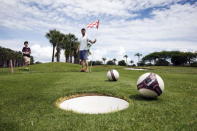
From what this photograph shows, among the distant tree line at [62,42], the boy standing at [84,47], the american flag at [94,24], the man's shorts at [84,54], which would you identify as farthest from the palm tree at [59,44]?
the man's shorts at [84,54]

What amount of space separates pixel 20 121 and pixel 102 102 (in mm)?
3114

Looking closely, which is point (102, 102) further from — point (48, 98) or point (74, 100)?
point (48, 98)

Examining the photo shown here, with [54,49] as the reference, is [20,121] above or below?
below

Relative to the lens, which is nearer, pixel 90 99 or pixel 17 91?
pixel 90 99

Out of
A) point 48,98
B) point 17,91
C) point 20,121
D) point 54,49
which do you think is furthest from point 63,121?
point 54,49

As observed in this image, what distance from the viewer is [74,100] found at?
288 inches

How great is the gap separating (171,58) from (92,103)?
12963cm

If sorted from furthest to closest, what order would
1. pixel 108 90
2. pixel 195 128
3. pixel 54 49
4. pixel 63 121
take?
pixel 54 49 < pixel 108 90 < pixel 63 121 < pixel 195 128

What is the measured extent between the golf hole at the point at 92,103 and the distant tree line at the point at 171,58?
11256 centimetres

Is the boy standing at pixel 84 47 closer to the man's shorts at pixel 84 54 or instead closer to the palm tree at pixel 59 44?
the man's shorts at pixel 84 54

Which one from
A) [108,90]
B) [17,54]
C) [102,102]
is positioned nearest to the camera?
[102,102]

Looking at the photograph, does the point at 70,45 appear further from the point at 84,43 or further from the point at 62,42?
the point at 84,43

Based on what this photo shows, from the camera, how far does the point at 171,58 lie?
418 ft

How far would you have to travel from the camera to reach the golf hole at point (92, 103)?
654 cm
